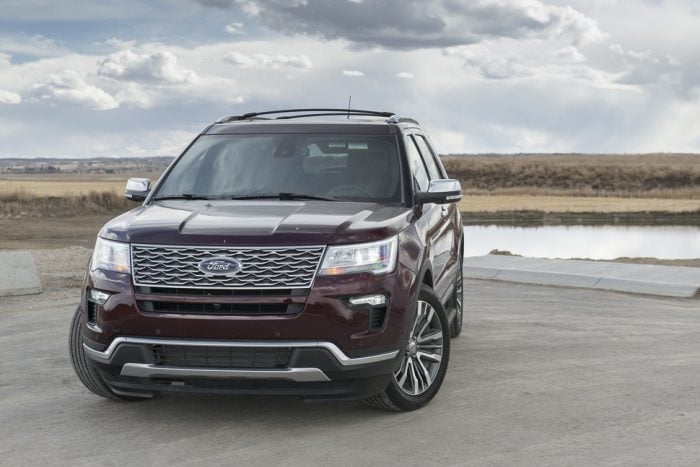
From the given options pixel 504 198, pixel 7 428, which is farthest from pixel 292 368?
pixel 504 198

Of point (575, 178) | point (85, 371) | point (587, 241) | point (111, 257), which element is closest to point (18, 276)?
point (85, 371)

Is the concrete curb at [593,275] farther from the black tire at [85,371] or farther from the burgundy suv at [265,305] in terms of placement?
the black tire at [85,371]

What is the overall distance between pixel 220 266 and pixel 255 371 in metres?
0.64

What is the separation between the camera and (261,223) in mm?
6207

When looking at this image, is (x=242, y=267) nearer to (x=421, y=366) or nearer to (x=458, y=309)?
(x=421, y=366)

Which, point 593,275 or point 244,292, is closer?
point 244,292

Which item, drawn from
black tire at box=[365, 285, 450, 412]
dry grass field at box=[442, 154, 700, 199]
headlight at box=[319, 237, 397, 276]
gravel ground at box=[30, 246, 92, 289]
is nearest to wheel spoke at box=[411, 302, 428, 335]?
black tire at box=[365, 285, 450, 412]

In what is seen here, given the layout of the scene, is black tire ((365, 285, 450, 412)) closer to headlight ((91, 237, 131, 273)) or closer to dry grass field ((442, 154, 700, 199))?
headlight ((91, 237, 131, 273))

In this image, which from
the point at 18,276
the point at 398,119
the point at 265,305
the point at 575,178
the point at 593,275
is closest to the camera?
the point at 265,305

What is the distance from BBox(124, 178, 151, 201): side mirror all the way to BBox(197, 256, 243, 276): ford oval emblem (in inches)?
65.0

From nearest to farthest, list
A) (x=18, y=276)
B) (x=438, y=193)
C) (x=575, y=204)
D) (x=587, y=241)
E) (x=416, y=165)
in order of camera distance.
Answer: (x=438, y=193)
(x=416, y=165)
(x=18, y=276)
(x=587, y=241)
(x=575, y=204)

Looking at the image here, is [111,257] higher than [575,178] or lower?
higher

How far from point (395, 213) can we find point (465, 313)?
16.3 ft

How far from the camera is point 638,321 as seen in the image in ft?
35.9
